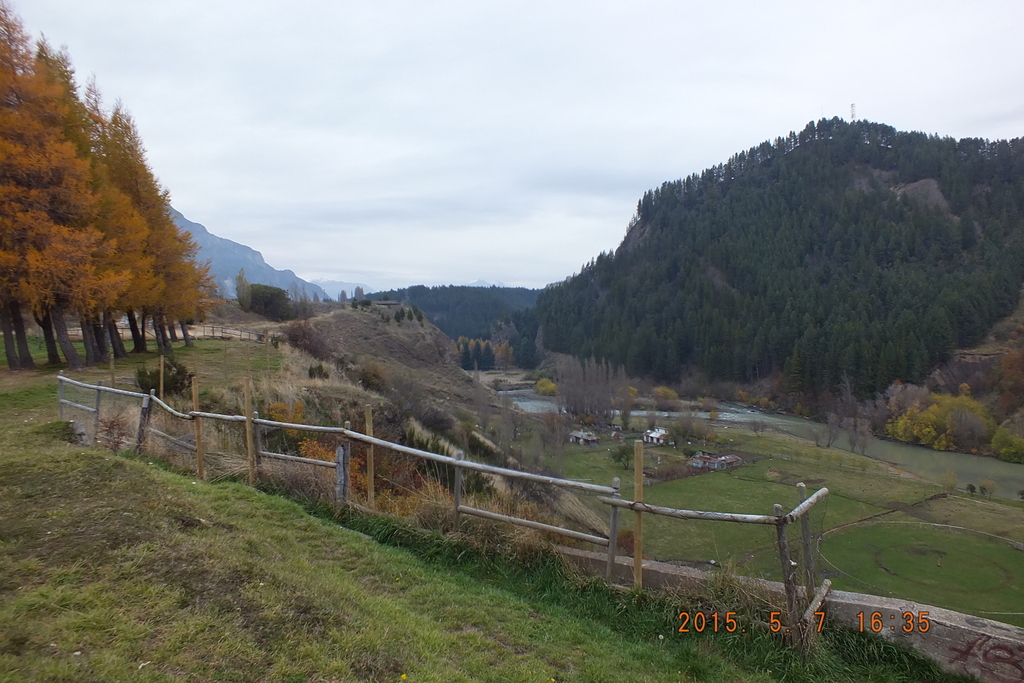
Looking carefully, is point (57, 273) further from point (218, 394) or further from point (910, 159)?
point (910, 159)

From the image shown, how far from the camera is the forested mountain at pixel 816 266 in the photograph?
3420 inches

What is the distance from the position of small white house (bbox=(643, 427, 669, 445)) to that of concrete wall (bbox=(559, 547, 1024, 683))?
50.7 metres

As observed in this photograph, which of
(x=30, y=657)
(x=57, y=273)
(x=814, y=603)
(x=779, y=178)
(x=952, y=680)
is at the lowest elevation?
(x=952, y=680)

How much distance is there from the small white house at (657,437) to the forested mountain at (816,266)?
39746 millimetres

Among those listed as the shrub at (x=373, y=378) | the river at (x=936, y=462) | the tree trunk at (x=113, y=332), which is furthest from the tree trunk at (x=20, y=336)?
the river at (x=936, y=462)

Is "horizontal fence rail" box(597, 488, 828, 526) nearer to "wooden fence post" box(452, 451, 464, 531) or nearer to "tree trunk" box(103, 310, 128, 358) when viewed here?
"wooden fence post" box(452, 451, 464, 531)

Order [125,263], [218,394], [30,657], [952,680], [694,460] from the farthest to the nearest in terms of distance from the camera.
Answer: [694,460]
[125,263]
[218,394]
[952,680]
[30,657]

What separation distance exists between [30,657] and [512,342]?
154 metres

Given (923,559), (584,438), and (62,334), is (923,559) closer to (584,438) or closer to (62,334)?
(62,334)

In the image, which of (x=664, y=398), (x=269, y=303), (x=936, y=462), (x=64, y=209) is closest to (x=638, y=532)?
(x=64, y=209)

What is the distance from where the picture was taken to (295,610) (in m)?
4.36

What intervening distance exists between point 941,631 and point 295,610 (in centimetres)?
524

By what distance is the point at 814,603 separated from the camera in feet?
16.0

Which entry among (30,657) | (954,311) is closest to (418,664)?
(30,657)
